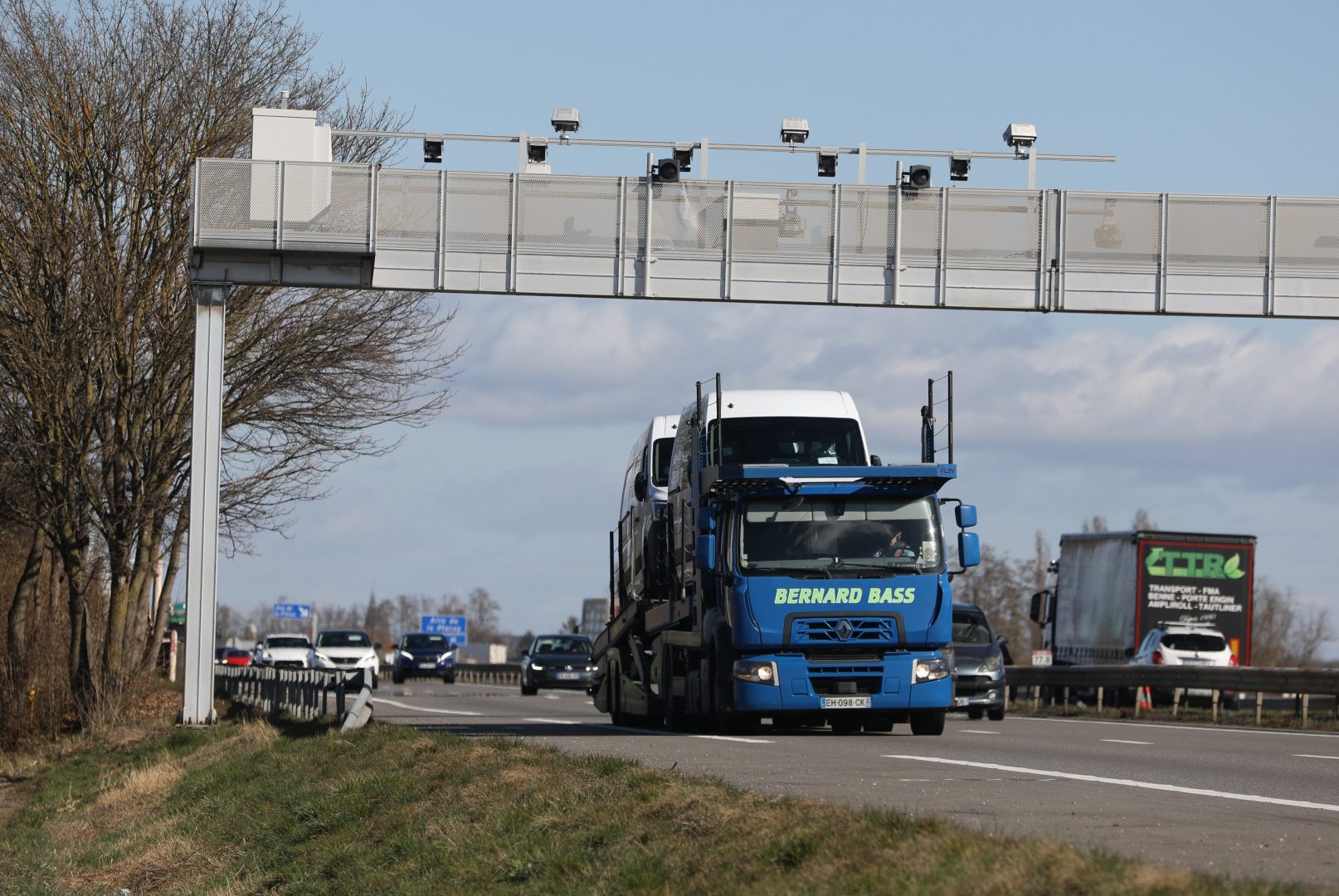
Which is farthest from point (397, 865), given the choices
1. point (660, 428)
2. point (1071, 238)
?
point (1071, 238)

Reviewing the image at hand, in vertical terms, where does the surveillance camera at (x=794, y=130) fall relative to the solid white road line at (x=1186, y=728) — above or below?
above

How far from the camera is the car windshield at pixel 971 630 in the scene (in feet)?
89.8

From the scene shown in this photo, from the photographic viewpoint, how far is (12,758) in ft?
89.8

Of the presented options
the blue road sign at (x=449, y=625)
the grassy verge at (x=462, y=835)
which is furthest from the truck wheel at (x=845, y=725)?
the blue road sign at (x=449, y=625)

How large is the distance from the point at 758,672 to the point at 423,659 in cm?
4225

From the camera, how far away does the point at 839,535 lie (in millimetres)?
17984

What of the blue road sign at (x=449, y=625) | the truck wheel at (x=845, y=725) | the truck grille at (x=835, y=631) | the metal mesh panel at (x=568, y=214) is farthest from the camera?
the blue road sign at (x=449, y=625)

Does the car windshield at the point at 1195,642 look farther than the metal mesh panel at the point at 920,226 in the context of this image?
Yes

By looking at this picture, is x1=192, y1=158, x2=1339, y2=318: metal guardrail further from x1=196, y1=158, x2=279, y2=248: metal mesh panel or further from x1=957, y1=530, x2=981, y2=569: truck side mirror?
x1=957, y1=530, x2=981, y2=569: truck side mirror

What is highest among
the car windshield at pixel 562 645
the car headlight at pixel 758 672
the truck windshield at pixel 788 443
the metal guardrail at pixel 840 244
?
the metal guardrail at pixel 840 244

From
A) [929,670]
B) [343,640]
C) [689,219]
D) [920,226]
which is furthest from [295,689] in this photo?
[343,640]

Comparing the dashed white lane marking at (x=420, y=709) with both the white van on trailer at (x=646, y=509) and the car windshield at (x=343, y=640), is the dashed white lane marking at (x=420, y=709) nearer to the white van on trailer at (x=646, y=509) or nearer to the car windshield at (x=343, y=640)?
the white van on trailer at (x=646, y=509)

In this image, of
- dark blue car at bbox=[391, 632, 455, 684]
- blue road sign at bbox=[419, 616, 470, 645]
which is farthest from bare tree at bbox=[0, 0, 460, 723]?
blue road sign at bbox=[419, 616, 470, 645]

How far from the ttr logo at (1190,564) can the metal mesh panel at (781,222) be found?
14.0 m
